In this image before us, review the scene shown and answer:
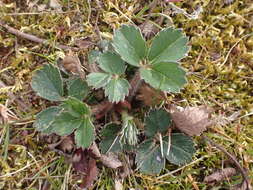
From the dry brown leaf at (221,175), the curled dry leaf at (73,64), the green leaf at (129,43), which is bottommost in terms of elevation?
the dry brown leaf at (221,175)

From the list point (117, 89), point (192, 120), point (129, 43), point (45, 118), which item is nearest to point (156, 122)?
point (192, 120)

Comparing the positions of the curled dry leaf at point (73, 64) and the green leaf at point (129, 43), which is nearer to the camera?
the green leaf at point (129, 43)

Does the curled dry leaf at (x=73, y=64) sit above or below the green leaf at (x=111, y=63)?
below

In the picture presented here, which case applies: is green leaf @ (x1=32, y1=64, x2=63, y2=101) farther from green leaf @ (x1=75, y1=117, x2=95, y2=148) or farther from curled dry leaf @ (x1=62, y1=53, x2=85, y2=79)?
green leaf @ (x1=75, y1=117, x2=95, y2=148)

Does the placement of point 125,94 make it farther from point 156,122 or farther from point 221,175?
point 221,175

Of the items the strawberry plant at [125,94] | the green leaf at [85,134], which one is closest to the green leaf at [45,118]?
the strawberry plant at [125,94]

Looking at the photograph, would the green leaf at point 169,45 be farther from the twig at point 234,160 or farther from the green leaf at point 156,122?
the twig at point 234,160

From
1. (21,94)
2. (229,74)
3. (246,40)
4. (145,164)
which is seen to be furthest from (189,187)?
(21,94)
